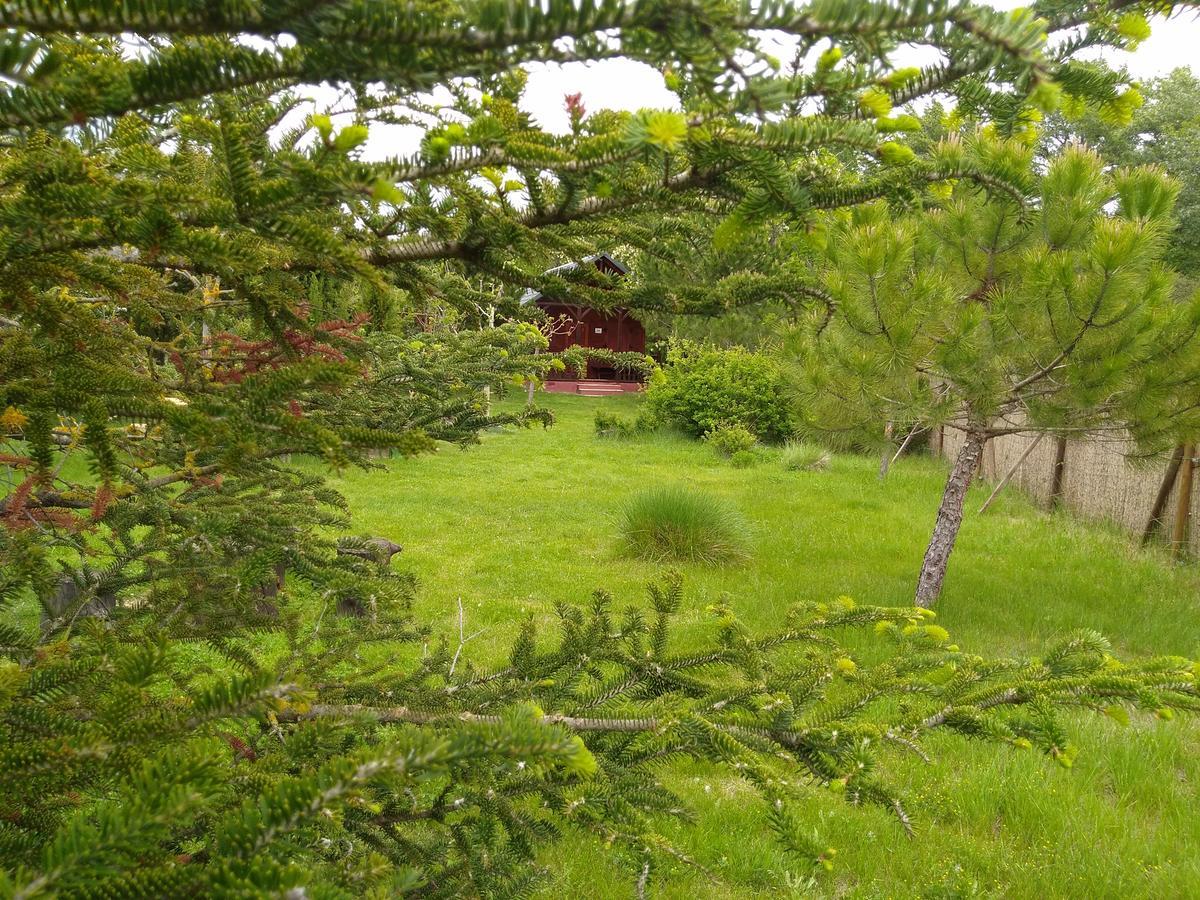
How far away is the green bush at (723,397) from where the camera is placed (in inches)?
712

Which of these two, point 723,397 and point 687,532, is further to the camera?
point 723,397

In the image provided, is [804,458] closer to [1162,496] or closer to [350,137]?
[1162,496]

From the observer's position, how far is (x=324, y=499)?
3129 millimetres

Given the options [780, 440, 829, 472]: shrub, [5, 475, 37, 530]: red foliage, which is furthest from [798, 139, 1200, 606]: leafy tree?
[780, 440, 829, 472]: shrub

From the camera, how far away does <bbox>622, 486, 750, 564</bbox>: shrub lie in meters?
8.61

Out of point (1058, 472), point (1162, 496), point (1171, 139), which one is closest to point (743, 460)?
point (1058, 472)

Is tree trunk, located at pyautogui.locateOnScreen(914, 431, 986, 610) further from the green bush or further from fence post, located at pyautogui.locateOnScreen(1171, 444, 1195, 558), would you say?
the green bush

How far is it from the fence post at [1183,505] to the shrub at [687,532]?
421 centimetres

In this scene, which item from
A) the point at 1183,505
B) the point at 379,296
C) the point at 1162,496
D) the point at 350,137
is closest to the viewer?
the point at 350,137

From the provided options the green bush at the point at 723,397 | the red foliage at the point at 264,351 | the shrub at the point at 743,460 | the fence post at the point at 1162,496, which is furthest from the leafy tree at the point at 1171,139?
the red foliage at the point at 264,351

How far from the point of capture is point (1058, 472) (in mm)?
10766

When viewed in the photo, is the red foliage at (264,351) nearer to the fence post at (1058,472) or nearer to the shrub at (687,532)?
the shrub at (687,532)

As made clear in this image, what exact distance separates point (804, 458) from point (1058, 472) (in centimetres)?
504

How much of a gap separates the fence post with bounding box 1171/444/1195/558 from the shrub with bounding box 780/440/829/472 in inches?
277
